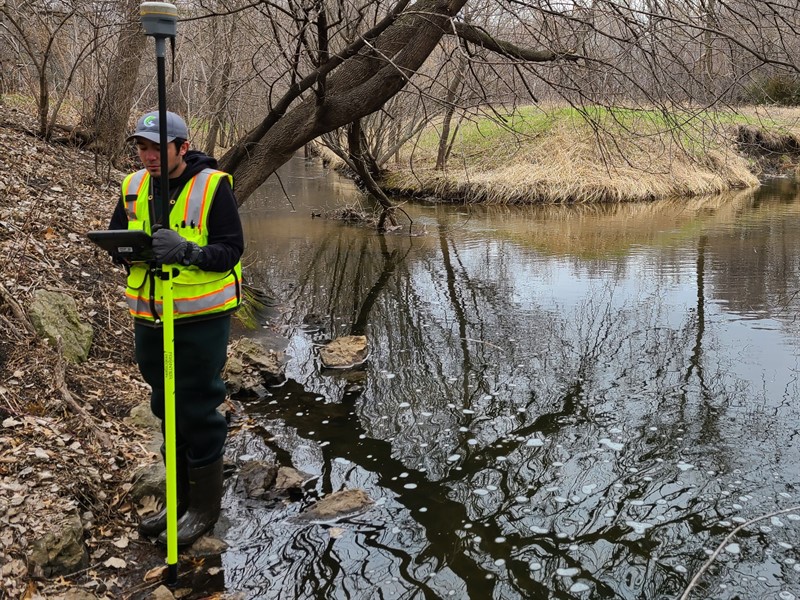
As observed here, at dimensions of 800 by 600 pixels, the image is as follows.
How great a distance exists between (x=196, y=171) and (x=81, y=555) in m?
2.08

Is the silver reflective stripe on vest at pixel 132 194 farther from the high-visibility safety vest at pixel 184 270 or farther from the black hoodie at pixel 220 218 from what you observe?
the black hoodie at pixel 220 218

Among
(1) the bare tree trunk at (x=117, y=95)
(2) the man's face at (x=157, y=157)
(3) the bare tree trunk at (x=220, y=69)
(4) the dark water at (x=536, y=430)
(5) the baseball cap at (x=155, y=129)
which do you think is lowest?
(4) the dark water at (x=536, y=430)

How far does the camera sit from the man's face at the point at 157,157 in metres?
3.64

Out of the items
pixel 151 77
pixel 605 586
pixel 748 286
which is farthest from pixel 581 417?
pixel 151 77

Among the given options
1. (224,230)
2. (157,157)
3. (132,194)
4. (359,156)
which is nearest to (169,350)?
(224,230)

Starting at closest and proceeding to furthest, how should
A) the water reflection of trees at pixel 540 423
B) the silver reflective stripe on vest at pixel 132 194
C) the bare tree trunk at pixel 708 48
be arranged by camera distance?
→ the silver reflective stripe on vest at pixel 132 194, the water reflection of trees at pixel 540 423, the bare tree trunk at pixel 708 48

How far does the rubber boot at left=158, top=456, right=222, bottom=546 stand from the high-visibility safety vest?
0.96 metres

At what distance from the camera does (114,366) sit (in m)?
5.88

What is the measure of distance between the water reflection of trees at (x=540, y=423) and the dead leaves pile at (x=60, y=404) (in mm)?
1336

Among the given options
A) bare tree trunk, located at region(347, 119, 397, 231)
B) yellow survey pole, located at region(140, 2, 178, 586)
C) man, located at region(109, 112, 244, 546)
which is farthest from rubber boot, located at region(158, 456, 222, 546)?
bare tree trunk, located at region(347, 119, 397, 231)

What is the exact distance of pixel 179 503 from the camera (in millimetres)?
4191

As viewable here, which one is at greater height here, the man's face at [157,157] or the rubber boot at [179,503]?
the man's face at [157,157]

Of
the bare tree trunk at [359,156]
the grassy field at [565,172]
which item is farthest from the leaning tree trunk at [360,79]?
the grassy field at [565,172]

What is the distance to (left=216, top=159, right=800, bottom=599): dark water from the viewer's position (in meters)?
4.11
